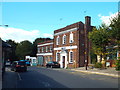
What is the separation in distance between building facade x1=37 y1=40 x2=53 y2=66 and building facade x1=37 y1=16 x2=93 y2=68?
15.3ft

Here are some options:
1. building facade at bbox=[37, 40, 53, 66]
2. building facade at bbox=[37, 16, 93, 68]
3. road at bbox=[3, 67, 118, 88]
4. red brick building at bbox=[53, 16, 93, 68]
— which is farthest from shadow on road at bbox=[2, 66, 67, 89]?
building facade at bbox=[37, 40, 53, 66]

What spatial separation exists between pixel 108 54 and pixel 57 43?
60.3ft

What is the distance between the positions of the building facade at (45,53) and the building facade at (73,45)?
4.67m

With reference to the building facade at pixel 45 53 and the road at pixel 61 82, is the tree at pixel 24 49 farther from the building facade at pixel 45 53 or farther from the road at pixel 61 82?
the road at pixel 61 82

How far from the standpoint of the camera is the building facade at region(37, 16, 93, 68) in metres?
37.0

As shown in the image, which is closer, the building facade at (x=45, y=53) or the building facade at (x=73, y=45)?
the building facade at (x=73, y=45)

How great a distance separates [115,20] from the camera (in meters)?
21.9

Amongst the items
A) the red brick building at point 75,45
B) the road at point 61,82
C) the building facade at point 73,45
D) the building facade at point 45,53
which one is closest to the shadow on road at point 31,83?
the road at point 61,82

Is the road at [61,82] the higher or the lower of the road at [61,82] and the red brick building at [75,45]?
the lower

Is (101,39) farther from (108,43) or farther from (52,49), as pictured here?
(52,49)

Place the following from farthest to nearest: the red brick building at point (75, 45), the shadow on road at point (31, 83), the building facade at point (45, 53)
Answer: the building facade at point (45, 53) → the red brick building at point (75, 45) → the shadow on road at point (31, 83)

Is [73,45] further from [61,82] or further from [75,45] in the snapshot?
[61,82]

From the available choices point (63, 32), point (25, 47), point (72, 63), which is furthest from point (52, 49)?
point (25, 47)

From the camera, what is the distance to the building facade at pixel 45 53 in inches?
1959
